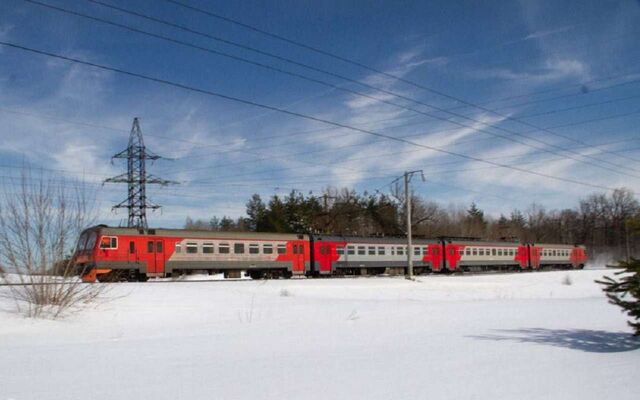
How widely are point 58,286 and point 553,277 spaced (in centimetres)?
3730

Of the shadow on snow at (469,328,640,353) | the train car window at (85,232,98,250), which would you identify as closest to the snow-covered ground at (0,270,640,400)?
the shadow on snow at (469,328,640,353)

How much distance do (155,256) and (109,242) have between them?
2.58 metres

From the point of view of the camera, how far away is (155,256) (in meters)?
28.4

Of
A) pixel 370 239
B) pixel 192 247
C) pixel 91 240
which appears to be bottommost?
pixel 192 247

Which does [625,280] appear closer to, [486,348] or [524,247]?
[486,348]

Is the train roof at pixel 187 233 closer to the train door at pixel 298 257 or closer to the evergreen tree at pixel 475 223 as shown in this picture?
the train door at pixel 298 257

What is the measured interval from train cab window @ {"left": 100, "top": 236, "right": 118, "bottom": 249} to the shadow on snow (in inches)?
826

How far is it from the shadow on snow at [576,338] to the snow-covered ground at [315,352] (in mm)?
23

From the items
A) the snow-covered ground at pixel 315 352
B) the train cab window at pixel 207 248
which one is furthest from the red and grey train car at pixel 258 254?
the snow-covered ground at pixel 315 352

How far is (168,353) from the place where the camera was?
353 inches

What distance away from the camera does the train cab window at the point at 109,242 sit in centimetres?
2653

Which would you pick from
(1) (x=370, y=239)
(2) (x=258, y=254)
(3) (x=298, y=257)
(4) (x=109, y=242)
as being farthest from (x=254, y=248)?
(1) (x=370, y=239)

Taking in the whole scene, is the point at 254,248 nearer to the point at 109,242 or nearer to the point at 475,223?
the point at 109,242

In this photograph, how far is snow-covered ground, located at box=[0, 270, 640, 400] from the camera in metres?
6.09
